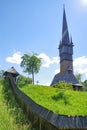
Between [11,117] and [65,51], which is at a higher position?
[65,51]

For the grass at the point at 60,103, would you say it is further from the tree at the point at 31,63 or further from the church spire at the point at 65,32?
the church spire at the point at 65,32

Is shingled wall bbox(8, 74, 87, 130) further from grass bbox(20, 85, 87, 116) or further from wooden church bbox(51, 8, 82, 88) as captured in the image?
wooden church bbox(51, 8, 82, 88)

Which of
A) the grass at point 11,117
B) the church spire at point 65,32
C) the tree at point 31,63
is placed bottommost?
the grass at point 11,117

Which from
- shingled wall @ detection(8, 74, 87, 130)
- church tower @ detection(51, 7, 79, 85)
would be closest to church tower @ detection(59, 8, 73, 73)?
church tower @ detection(51, 7, 79, 85)

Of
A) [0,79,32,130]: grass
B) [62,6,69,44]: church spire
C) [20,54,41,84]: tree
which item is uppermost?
[62,6,69,44]: church spire

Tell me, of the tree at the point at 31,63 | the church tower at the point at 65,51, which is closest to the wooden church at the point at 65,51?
the church tower at the point at 65,51

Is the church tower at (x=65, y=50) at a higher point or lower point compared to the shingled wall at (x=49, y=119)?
higher

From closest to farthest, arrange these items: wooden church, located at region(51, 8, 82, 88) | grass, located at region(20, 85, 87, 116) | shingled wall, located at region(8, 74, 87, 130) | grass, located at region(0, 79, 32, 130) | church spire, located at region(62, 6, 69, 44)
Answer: shingled wall, located at region(8, 74, 87, 130) < grass, located at region(0, 79, 32, 130) < grass, located at region(20, 85, 87, 116) < wooden church, located at region(51, 8, 82, 88) < church spire, located at region(62, 6, 69, 44)

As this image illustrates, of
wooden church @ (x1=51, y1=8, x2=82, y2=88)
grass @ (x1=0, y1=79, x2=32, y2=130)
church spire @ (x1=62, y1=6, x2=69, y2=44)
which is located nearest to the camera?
grass @ (x1=0, y1=79, x2=32, y2=130)

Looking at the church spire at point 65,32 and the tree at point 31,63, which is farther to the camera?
the church spire at point 65,32

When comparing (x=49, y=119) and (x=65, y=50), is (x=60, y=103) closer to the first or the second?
(x=49, y=119)

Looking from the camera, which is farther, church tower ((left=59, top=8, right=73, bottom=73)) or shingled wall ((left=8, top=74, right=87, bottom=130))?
church tower ((left=59, top=8, right=73, bottom=73))

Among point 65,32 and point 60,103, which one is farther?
point 65,32

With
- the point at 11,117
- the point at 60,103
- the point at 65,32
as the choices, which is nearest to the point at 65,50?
the point at 65,32
